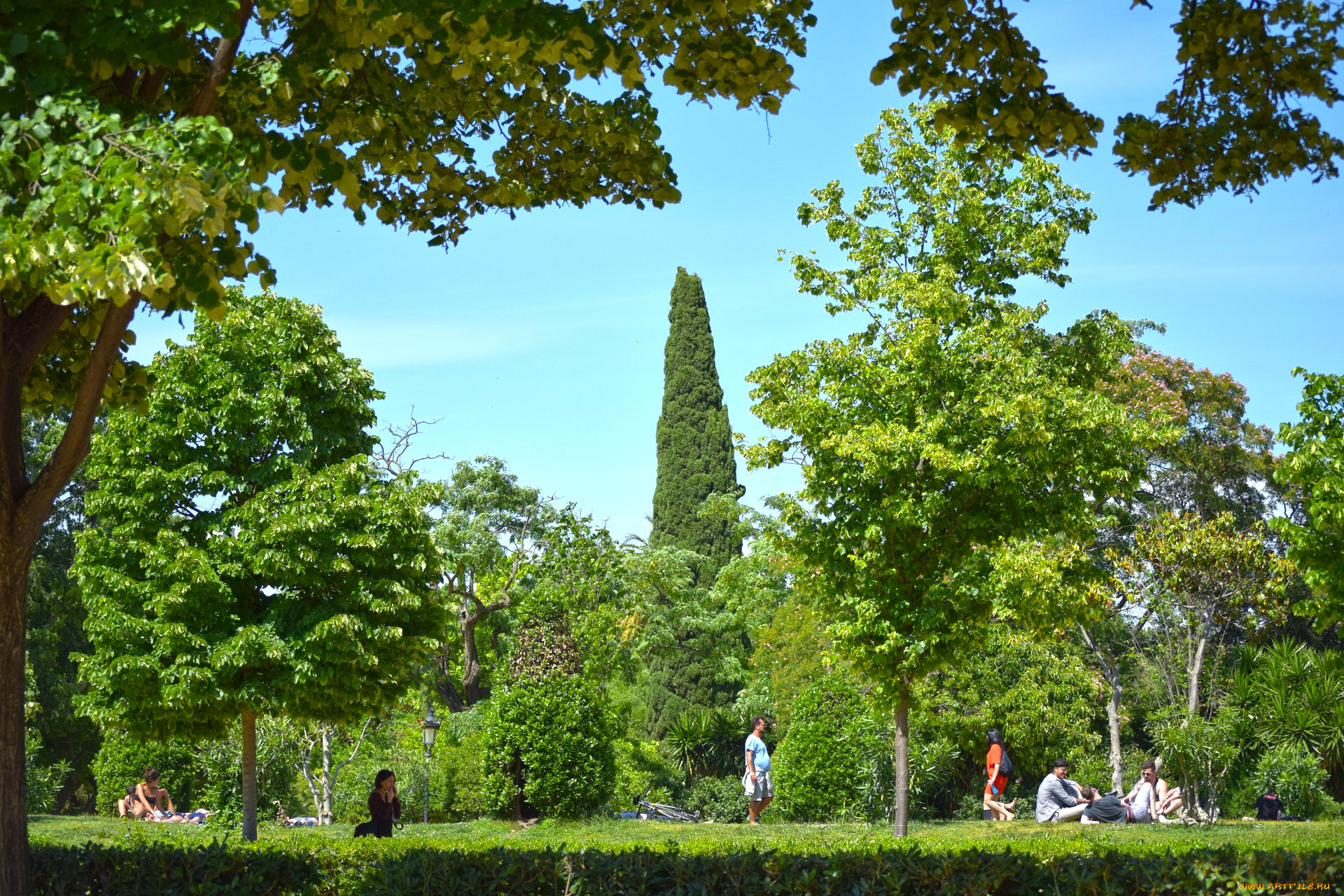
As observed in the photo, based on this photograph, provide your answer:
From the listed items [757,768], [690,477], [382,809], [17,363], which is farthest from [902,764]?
[690,477]

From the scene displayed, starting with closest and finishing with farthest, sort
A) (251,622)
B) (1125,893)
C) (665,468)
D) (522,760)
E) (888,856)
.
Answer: (1125,893)
(888,856)
(251,622)
(522,760)
(665,468)

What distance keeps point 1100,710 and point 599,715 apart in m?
12.4

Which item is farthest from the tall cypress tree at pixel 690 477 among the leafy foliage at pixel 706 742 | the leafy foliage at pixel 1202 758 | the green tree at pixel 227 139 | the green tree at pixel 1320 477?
the green tree at pixel 227 139

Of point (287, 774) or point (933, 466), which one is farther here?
point (287, 774)

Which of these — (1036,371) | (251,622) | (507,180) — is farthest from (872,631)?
(507,180)

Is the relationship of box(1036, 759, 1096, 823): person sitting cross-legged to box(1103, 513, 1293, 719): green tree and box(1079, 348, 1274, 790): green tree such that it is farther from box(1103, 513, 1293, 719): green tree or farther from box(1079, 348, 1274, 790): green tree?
box(1079, 348, 1274, 790): green tree

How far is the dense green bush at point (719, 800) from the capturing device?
80.0 ft

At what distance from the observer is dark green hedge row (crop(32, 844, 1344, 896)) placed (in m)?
5.76

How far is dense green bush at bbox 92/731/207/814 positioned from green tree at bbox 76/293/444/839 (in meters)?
7.35

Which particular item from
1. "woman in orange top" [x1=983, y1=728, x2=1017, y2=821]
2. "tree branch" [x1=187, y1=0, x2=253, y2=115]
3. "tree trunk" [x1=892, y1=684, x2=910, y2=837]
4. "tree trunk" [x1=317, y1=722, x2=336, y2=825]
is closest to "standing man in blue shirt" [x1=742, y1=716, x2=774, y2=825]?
"tree trunk" [x1=892, y1=684, x2=910, y2=837]

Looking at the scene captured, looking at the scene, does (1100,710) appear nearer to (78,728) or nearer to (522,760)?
(522,760)

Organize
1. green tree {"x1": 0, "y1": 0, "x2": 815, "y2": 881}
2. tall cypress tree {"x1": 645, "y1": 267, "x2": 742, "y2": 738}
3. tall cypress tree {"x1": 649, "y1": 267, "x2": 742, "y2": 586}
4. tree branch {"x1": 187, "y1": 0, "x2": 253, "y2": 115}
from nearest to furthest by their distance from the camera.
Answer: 1. green tree {"x1": 0, "y1": 0, "x2": 815, "y2": 881}
2. tree branch {"x1": 187, "y1": 0, "x2": 253, "y2": 115}
3. tall cypress tree {"x1": 645, "y1": 267, "x2": 742, "y2": 738}
4. tall cypress tree {"x1": 649, "y1": 267, "x2": 742, "y2": 586}

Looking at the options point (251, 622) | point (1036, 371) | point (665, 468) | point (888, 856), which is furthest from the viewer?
point (665, 468)

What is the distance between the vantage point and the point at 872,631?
1387cm
